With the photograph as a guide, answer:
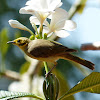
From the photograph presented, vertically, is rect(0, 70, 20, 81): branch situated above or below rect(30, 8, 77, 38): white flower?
below

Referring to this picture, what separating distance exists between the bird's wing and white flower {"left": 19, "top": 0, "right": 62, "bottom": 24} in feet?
0.23

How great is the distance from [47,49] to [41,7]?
123mm

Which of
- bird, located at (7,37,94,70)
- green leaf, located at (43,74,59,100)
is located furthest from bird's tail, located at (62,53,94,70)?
green leaf, located at (43,74,59,100)

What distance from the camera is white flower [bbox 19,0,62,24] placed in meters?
0.72

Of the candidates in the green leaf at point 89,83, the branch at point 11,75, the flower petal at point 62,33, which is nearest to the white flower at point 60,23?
the flower petal at point 62,33

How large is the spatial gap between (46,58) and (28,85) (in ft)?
2.03

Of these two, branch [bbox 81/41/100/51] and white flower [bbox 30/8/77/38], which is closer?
white flower [bbox 30/8/77/38]

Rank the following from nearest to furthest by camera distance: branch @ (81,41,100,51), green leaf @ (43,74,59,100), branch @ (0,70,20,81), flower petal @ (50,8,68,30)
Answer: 1. green leaf @ (43,74,59,100)
2. flower petal @ (50,8,68,30)
3. branch @ (81,41,100,51)
4. branch @ (0,70,20,81)

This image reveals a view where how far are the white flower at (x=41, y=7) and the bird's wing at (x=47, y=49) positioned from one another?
71 millimetres

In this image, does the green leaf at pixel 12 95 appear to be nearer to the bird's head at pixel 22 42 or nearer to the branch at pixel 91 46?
the bird's head at pixel 22 42

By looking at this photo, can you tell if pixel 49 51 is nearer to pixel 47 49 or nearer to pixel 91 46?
pixel 47 49

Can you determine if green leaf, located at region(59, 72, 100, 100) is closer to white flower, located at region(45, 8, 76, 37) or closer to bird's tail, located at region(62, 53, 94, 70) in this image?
bird's tail, located at region(62, 53, 94, 70)

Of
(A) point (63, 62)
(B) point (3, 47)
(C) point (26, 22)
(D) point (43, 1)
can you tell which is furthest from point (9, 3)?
(D) point (43, 1)

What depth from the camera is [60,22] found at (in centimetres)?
76
